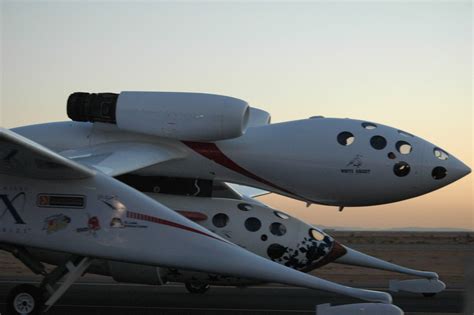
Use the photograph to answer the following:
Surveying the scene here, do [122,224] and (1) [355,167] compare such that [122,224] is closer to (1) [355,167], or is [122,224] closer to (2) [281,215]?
(2) [281,215]

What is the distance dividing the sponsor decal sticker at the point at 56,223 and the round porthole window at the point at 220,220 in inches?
135

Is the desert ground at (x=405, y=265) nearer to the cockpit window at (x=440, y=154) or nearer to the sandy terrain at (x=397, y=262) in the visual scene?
the sandy terrain at (x=397, y=262)

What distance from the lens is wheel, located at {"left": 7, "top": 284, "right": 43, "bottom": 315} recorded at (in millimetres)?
12391

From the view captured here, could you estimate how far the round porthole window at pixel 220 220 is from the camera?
1473cm

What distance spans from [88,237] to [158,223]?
1111mm

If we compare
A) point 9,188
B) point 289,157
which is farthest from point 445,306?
point 9,188

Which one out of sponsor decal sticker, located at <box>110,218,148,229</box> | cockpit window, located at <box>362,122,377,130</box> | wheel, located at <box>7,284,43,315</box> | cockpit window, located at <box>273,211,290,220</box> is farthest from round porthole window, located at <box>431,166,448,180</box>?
wheel, located at <box>7,284,43,315</box>

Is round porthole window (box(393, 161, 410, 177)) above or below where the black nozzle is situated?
below

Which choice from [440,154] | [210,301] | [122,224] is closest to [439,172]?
[440,154]

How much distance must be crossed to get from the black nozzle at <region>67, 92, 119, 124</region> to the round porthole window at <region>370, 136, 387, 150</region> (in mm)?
5237

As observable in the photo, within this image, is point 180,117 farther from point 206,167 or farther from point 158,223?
point 158,223

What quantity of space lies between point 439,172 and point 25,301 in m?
8.06

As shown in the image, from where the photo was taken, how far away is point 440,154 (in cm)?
1524

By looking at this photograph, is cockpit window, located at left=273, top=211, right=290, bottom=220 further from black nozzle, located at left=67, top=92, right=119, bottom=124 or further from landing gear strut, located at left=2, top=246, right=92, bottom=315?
landing gear strut, located at left=2, top=246, right=92, bottom=315
